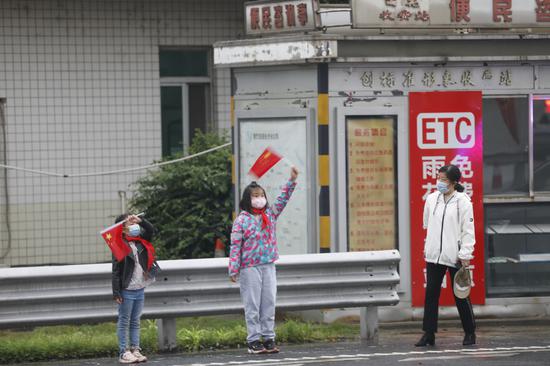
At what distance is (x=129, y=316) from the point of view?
1128 centimetres

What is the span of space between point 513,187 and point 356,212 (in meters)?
1.80

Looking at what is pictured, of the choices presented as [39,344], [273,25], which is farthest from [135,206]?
[39,344]

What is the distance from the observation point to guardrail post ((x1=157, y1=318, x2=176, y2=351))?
38.8 feet

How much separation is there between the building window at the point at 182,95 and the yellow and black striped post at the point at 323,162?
19.8 feet

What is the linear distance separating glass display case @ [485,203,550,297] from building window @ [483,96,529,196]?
224 millimetres

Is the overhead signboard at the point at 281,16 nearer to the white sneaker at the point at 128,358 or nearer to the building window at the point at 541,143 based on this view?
the building window at the point at 541,143

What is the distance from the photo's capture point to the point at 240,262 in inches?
454

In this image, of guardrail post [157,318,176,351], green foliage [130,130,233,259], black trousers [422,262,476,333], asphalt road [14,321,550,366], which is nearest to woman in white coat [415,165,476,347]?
black trousers [422,262,476,333]

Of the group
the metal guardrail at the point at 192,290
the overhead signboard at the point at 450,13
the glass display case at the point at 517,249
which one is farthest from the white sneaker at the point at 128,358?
the glass display case at the point at 517,249

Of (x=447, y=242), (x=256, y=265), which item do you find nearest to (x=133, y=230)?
(x=256, y=265)

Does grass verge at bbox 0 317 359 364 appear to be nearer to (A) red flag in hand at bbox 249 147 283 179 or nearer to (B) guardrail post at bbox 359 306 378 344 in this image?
(B) guardrail post at bbox 359 306 378 344

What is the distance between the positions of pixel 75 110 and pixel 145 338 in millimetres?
6712

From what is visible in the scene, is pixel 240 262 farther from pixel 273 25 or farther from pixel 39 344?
pixel 273 25

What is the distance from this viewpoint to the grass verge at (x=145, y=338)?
11.7 metres
